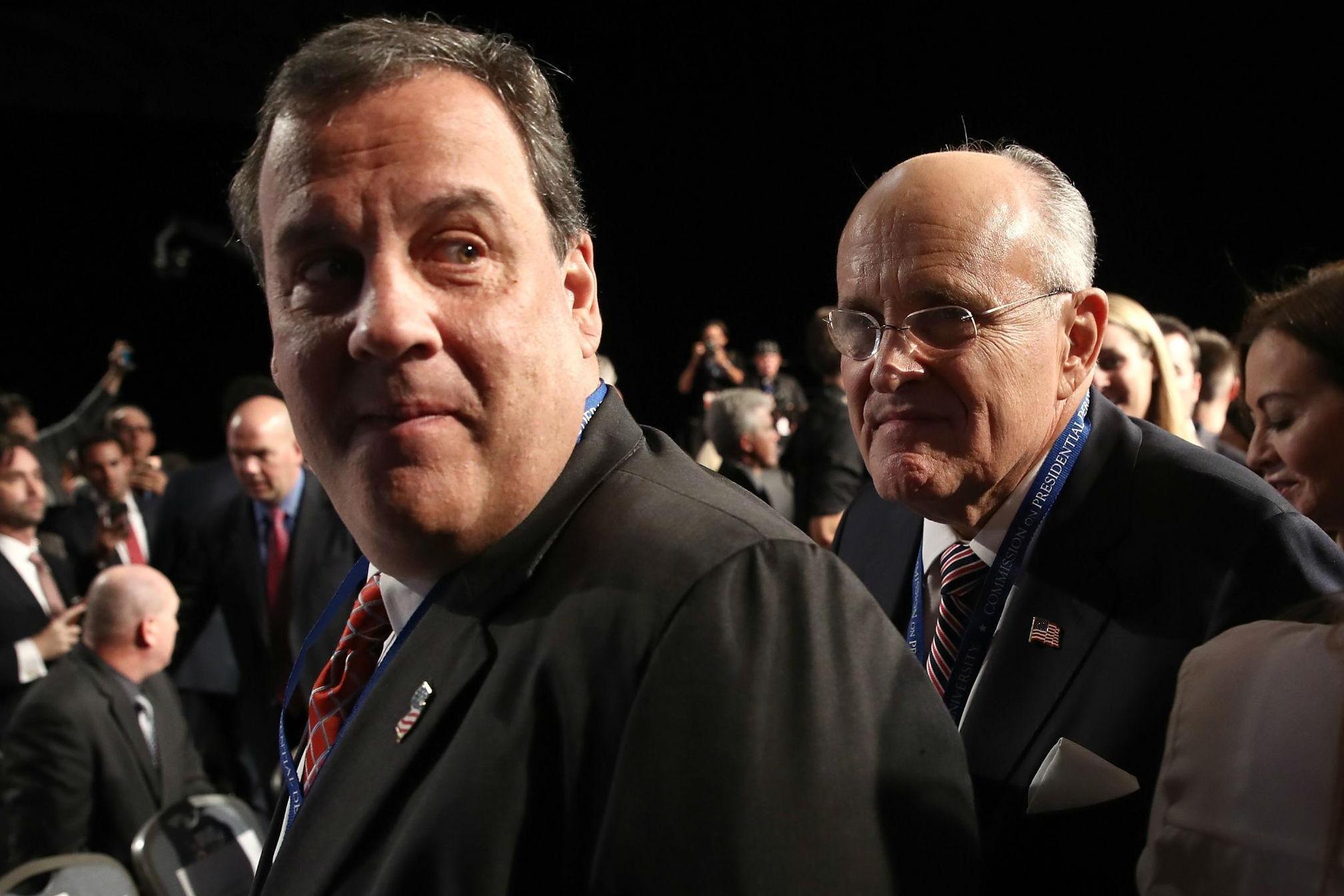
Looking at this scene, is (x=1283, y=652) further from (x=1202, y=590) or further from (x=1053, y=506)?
(x=1053, y=506)

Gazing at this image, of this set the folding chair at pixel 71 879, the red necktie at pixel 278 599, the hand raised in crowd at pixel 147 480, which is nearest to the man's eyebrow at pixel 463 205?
the folding chair at pixel 71 879

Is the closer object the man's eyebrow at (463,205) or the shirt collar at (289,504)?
the man's eyebrow at (463,205)

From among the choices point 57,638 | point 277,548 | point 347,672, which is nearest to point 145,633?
point 277,548

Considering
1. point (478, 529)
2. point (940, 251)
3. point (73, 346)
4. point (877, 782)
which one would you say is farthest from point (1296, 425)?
point (73, 346)

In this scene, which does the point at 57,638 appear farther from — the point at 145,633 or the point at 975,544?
the point at 975,544

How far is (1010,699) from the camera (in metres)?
1.67

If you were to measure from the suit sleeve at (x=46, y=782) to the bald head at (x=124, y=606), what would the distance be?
33cm

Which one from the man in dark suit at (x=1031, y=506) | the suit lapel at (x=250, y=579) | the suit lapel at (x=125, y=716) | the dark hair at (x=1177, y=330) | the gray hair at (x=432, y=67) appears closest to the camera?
the gray hair at (x=432, y=67)

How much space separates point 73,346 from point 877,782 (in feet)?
52.8

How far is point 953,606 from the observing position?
188 cm

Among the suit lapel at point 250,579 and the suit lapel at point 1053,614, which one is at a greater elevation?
the suit lapel at point 1053,614

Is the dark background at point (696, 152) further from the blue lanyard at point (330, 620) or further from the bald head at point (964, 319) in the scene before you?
the blue lanyard at point (330, 620)

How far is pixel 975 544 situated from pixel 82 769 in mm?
3188

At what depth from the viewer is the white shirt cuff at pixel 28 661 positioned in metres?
4.95
